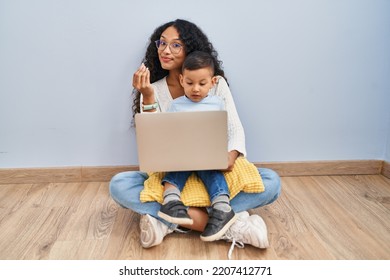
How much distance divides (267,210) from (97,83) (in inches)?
36.2

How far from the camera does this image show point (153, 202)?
3.99 ft

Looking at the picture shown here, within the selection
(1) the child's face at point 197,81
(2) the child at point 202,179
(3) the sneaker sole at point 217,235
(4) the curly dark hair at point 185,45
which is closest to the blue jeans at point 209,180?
(2) the child at point 202,179

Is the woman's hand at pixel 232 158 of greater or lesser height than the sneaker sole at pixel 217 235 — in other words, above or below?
above

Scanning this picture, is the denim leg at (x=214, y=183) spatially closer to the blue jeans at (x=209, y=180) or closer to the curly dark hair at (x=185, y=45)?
the blue jeans at (x=209, y=180)

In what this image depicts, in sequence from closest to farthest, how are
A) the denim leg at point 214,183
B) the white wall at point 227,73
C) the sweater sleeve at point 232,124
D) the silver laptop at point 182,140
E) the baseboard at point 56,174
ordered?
the silver laptop at point 182,140 → the denim leg at point 214,183 → the sweater sleeve at point 232,124 → the white wall at point 227,73 → the baseboard at point 56,174

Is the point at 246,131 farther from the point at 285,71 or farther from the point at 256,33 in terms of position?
the point at 256,33

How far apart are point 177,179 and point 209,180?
4.3 inches

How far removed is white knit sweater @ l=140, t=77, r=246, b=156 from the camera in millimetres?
1354

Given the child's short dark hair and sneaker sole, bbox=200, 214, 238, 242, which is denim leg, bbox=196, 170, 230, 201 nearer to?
sneaker sole, bbox=200, 214, 238, 242

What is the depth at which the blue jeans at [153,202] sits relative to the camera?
1.23 metres

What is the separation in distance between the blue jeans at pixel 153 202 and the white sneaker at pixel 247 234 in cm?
7

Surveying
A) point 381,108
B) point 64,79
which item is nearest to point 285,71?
point 381,108

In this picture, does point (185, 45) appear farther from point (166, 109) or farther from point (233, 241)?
point (233, 241)

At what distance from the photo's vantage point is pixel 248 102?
166cm
